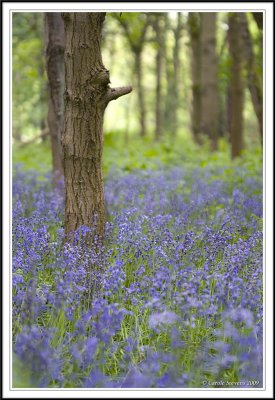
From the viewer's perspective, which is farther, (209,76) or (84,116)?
(209,76)

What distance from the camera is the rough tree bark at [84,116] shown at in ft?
15.1

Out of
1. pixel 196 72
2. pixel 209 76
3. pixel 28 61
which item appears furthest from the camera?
pixel 196 72

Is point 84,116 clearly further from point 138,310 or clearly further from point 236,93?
point 236,93

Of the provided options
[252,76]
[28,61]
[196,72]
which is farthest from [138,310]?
[196,72]

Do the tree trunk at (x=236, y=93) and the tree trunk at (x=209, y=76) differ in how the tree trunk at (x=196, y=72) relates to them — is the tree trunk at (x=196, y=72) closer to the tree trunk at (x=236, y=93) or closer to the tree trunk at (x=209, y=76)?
the tree trunk at (x=209, y=76)

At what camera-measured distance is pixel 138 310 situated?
12.7ft

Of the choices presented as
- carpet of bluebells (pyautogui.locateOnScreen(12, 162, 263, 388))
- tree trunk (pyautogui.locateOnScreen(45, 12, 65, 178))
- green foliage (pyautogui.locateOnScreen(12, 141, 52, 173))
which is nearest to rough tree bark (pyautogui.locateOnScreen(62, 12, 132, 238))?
carpet of bluebells (pyautogui.locateOnScreen(12, 162, 263, 388))

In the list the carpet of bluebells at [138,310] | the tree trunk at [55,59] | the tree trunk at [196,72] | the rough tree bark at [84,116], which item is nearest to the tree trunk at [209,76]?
the tree trunk at [196,72]

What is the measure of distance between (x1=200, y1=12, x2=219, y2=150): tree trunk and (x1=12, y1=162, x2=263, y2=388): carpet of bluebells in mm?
10393

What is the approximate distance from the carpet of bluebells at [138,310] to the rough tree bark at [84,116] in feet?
0.99

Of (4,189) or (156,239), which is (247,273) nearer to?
(156,239)

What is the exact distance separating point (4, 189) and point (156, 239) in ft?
5.16

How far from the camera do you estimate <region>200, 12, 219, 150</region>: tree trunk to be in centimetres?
1491

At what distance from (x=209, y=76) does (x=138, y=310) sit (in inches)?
490
